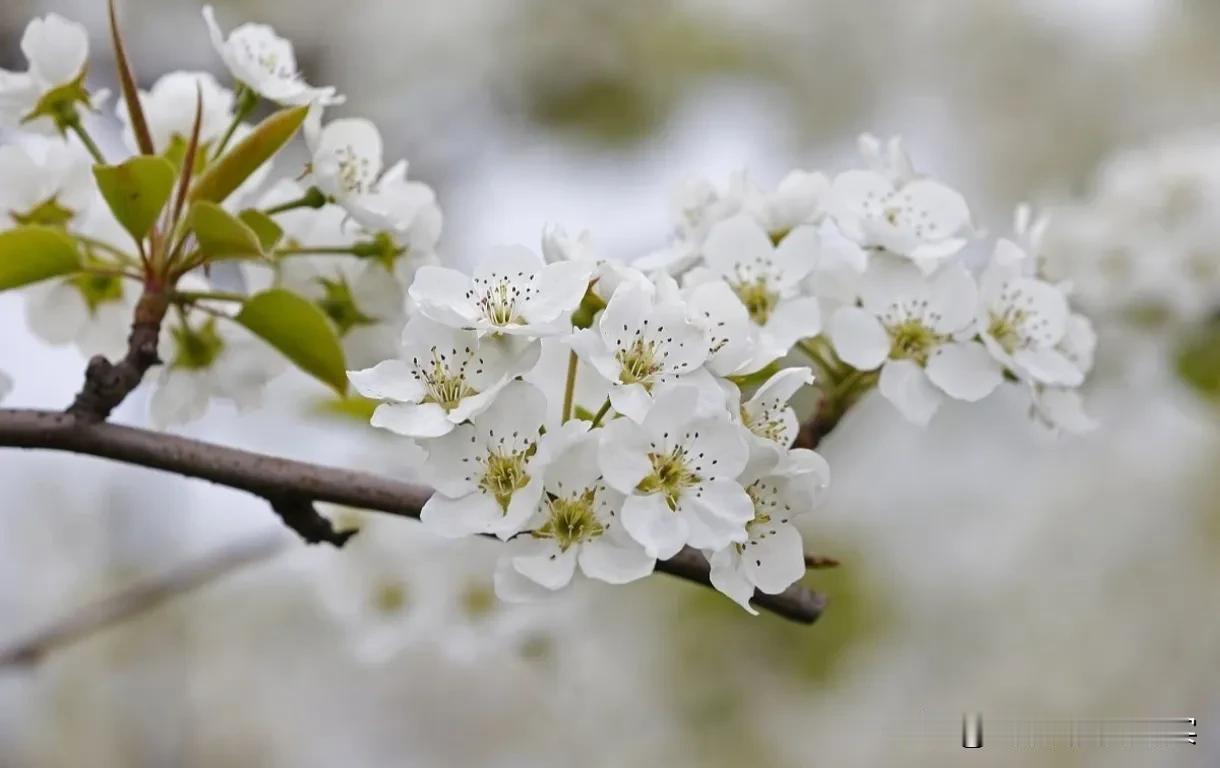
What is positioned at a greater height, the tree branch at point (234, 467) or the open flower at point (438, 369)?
the open flower at point (438, 369)

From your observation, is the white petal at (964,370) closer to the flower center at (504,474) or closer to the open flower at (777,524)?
the open flower at (777,524)

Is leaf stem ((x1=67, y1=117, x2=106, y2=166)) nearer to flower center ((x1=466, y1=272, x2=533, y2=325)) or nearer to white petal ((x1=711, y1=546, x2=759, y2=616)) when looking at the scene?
flower center ((x1=466, y1=272, x2=533, y2=325))

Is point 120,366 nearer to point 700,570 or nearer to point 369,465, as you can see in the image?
point 700,570

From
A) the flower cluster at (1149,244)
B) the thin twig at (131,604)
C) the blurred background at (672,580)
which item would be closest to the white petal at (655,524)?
the thin twig at (131,604)

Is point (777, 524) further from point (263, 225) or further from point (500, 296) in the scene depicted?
point (263, 225)

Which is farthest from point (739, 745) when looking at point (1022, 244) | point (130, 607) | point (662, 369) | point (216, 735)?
point (662, 369)

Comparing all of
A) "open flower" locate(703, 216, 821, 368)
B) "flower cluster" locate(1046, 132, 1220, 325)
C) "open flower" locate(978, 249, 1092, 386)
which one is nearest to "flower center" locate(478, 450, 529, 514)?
"open flower" locate(703, 216, 821, 368)

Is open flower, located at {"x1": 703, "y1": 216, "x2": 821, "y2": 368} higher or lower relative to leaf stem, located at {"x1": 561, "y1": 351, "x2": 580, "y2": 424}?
higher

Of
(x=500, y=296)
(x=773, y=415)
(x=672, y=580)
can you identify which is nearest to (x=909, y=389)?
(x=773, y=415)
